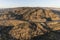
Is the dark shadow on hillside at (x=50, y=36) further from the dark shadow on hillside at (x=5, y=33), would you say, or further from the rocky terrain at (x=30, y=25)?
the dark shadow on hillside at (x=5, y=33)

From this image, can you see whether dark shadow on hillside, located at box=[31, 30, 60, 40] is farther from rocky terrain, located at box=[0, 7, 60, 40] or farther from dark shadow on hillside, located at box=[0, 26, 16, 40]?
dark shadow on hillside, located at box=[0, 26, 16, 40]

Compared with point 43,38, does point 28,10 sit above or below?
above

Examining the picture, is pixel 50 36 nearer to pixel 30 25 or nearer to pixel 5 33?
pixel 30 25

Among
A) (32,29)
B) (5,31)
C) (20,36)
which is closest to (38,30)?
(32,29)

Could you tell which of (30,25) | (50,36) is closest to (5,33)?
(30,25)

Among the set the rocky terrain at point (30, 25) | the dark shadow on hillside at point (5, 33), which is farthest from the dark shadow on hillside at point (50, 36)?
the dark shadow on hillside at point (5, 33)

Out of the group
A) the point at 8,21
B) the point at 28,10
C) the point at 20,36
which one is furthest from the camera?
the point at 28,10

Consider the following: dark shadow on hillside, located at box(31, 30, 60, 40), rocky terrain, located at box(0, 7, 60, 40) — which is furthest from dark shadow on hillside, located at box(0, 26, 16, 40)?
dark shadow on hillside, located at box(31, 30, 60, 40)

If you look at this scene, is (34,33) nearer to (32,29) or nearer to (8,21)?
(32,29)
